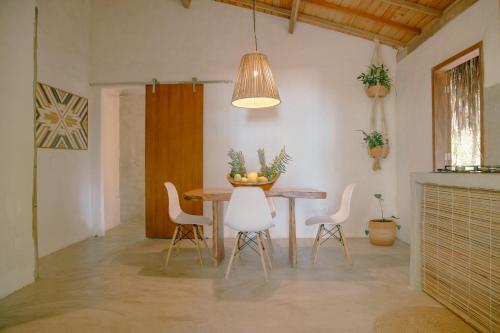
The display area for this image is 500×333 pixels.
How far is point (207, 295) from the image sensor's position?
2.49 meters

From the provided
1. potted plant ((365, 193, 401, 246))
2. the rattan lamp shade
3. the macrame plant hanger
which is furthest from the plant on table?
the macrame plant hanger

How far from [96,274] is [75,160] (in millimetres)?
1994

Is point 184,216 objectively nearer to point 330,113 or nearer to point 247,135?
point 247,135

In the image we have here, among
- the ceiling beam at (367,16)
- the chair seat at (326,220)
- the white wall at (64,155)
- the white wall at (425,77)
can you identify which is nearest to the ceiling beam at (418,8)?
the white wall at (425,77)

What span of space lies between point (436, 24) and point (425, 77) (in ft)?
1.85

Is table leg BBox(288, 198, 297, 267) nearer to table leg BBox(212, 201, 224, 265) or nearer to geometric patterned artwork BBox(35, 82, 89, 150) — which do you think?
table leg BBox(212, 201, 224, 265)

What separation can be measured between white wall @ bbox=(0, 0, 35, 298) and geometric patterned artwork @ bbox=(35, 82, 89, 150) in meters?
1.13

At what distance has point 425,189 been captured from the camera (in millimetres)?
2516

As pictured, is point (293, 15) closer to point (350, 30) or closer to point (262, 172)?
point (350, 30)

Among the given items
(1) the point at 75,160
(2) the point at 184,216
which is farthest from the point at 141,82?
(2) the point at 184,216

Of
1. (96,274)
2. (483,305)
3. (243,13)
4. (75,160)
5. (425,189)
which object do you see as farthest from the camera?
(243,13)

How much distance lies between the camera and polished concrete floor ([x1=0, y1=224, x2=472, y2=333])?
2.04m

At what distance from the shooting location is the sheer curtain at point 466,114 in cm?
384

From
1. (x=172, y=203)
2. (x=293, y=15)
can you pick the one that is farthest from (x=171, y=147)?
(x=293, y=15)
